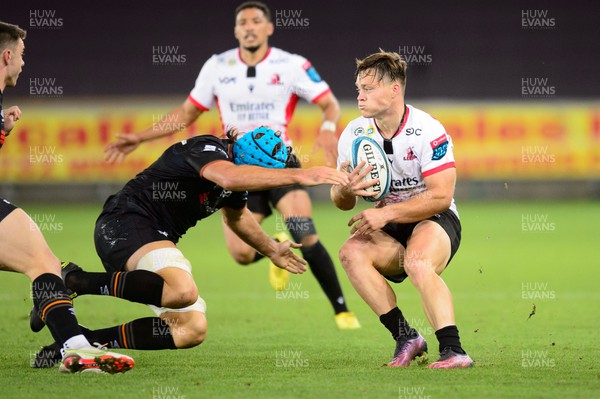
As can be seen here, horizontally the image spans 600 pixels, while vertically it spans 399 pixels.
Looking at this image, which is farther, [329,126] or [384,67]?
[329,126]

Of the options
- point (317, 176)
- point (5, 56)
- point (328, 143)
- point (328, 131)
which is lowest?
point (317, 176)

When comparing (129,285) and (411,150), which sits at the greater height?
(411,150)

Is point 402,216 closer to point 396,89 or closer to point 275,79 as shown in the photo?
point 396,89

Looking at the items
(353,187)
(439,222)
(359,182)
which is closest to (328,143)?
(439,222)

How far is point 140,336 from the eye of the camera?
5.80 meters

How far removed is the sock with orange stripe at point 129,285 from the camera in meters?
5.52

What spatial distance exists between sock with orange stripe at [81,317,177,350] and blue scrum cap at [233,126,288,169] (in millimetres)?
1149

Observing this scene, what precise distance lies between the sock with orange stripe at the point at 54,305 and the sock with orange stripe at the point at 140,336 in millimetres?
510

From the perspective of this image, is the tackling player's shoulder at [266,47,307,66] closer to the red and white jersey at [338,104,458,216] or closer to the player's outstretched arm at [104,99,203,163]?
the player's outstretched arm at [104,99,203,163]

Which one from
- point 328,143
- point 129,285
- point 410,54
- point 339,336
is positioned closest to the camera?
point 129,285

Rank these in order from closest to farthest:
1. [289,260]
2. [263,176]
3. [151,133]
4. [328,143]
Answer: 1. [263,176]
2. [289,260]
3. [151,133]
4. [328,143]

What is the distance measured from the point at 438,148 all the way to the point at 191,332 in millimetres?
1909

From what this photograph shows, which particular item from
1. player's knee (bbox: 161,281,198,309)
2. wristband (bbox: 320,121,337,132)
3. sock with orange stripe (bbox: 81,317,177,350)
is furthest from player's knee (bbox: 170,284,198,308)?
wristband (bbox: 320,121,337,132)

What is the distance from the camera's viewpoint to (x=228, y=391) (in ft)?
16.2
